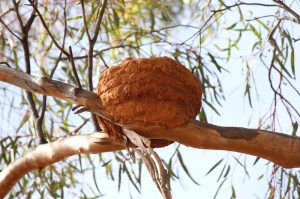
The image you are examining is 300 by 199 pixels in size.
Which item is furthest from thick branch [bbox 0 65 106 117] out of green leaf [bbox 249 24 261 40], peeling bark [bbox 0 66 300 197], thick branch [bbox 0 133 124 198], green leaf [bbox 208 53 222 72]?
green leaf [bbox 249 24 261 40]

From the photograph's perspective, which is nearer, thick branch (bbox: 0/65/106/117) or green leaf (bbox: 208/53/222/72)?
thick branch (bbox: 0/65/106/117)

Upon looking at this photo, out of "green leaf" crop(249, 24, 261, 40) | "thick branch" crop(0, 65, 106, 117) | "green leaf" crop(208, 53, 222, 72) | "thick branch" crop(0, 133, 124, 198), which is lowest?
"thick branch" crop(0, 133, 124, 198)

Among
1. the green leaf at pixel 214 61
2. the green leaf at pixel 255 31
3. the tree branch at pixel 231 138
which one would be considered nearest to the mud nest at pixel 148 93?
the tree branch at pixel 231 138

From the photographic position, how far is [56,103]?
385 cm

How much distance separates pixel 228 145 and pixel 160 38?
1657 millimetres

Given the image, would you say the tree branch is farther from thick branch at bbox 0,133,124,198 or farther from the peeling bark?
thick branch at bbox 0,133,124,198

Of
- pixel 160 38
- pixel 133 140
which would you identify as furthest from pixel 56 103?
pixel 133 140

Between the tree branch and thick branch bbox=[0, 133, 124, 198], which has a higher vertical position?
thick branch bbox=[0, 133, 124, 198]

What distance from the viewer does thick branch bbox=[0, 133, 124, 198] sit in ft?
7.53

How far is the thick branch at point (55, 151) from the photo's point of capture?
2295mm

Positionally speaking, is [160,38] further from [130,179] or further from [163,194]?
[163,194]

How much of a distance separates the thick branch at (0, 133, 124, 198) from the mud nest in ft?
0.40

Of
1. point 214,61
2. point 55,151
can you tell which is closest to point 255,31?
point 214,61

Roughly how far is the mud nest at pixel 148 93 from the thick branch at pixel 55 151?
4.8 inches
